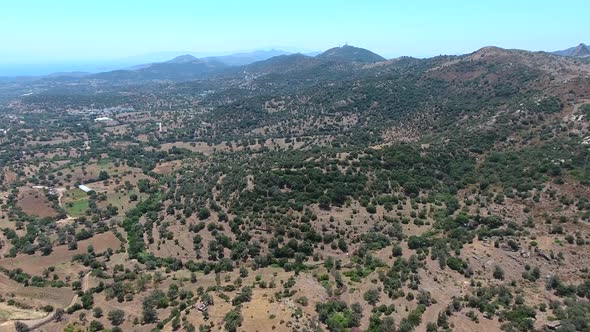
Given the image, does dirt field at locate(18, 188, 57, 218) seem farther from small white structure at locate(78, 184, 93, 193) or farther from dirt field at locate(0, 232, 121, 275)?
dirt field at locate(0, 232, 121, 275)

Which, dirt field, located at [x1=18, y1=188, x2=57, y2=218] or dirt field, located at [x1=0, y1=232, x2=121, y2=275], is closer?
dirt field, located at [x1=0, y1=232, x2=121, y2=275]

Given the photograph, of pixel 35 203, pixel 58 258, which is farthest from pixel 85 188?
pixel 58 258

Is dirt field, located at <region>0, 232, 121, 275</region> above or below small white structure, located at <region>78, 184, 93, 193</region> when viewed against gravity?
below

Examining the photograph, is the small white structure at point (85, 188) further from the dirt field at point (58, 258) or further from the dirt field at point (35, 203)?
the dirt field at point (58, 258)

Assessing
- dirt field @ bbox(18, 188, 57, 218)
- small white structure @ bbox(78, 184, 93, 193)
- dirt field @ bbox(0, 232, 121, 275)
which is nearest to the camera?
dirt field @ bbox(0, 232, 121, 275)

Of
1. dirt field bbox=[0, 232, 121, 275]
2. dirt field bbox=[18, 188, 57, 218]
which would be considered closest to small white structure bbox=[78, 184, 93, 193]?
dirt field bbox=[18, 188, 57, 218]

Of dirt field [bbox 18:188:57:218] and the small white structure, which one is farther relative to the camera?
the small white structure

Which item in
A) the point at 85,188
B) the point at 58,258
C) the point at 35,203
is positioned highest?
the point at 85,188

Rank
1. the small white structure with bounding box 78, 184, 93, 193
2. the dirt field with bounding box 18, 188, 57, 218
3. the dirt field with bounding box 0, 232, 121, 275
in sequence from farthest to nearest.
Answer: the small white structure with bounding box 78, 184, 93, 193 < the dirt field with bounding box 18, 188, 57, 218 < the dirt field with bounding box 0, 232, 121, 275

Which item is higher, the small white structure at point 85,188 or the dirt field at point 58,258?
the small white structure at point 85,188

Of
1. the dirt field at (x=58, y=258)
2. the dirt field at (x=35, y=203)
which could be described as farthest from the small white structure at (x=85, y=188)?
the dirt field at (x=58, y=258)

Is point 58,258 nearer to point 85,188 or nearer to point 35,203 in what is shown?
point 35,203

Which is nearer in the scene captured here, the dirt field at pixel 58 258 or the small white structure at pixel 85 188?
the dirt field at pixel 58 258
